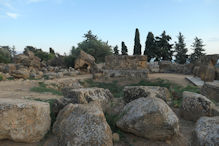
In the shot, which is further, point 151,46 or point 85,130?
point 151,46

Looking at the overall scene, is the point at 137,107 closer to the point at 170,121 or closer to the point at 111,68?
the point at 170,121

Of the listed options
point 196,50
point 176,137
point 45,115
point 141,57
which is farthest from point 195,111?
point 196,50

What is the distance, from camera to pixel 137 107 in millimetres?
2375

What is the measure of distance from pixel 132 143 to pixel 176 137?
67 centimetres

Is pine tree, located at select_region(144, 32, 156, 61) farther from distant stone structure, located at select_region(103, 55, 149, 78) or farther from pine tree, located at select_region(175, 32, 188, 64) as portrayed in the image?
distant stone structure, located at select_region(103, 55, 149, 78)

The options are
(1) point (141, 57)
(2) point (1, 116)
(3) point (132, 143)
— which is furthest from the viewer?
(1) point (141, 57)

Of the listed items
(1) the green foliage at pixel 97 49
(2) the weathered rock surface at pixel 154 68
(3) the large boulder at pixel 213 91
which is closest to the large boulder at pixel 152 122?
(3) the large boulder at pixel 213 91

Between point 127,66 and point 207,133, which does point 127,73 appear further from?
point 207,133

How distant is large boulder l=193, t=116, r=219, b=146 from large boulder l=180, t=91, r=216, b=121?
1313 millimetres

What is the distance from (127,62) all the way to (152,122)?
883cm

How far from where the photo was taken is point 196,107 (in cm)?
296

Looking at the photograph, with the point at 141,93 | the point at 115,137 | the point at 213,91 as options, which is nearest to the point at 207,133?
the point at 115,137

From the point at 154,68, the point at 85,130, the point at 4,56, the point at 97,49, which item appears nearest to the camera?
the point at 85,130

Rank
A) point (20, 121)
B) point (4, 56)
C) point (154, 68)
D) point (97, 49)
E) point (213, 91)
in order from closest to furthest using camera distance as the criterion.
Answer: point (20, 121)
point (213, 91)
point (154, 68)
point (4, 56)
point (97, 49)
